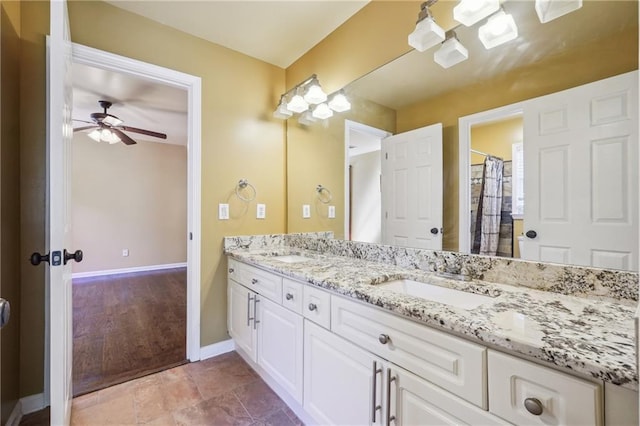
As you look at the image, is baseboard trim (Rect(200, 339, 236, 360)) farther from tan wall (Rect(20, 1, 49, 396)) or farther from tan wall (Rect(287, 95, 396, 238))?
tan wall (Rect(287, 95, 396, 238))

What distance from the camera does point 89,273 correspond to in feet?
15.2

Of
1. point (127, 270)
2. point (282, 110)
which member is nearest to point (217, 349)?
point (282, 110)

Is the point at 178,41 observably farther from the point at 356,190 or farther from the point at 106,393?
the point at 106,393

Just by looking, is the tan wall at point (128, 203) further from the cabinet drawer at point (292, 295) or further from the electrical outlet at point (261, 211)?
the cabinet drawer at point (292, 295)

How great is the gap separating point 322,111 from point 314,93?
16 centimetres

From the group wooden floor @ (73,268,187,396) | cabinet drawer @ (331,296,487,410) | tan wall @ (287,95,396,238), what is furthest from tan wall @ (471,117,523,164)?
wooden floor @ (73,268,187,396)

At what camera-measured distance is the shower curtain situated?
129 centimetres

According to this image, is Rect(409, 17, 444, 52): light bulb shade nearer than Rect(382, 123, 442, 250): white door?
Yes

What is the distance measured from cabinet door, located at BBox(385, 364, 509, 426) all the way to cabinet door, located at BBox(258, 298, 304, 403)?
553 mm

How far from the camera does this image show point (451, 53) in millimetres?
1410

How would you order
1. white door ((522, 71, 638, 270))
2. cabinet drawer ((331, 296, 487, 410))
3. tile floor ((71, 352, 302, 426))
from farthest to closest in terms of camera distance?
tile floor ((71, 352, 302, 426)) < white door ((522, 71, 638, 270)) < cabinet drawer ((331, 296, 487, 410))

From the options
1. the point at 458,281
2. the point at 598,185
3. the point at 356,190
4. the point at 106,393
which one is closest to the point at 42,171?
the point at 106,393

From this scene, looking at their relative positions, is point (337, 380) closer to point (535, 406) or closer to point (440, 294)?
point (440, 294)

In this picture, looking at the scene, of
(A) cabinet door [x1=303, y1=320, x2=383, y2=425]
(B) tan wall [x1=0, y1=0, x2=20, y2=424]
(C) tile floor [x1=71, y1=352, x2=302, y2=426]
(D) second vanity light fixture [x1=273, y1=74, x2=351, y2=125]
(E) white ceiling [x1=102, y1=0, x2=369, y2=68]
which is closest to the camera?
(A) cabinet door [x1=303, y1=320, x2=383, y2=425]
